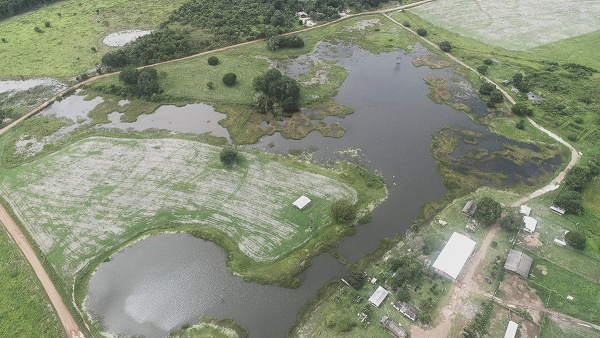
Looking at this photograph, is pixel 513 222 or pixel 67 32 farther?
pixel 67 32

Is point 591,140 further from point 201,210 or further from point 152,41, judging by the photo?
point 152,41

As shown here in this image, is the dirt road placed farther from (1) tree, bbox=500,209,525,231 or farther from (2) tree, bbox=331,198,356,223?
(1) tree, bbox=500,209,525,231

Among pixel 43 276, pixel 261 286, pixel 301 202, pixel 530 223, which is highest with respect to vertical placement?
pixel 43 276

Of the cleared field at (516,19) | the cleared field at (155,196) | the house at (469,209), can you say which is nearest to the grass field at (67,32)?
the cleared field at (155,196)

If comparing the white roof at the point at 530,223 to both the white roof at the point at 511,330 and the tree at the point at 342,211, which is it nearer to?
the white roof at the point at 511,330

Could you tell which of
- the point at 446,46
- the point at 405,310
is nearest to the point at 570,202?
the point at 405,310

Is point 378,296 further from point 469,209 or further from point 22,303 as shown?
point 22,303
